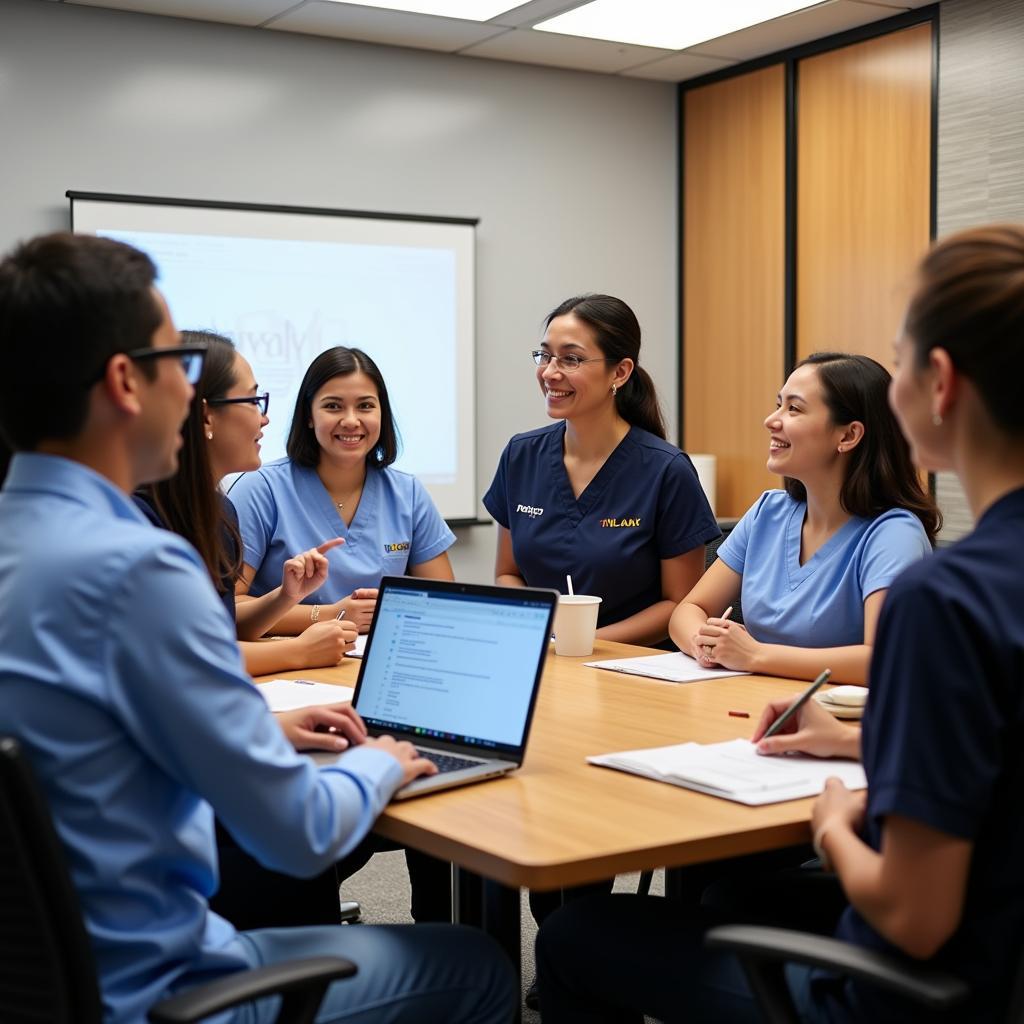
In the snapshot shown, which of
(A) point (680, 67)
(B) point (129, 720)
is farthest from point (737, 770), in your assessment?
(A) point (680, 67)

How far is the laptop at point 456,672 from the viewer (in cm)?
175

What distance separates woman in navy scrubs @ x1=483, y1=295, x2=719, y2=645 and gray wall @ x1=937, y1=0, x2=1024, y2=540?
2048mm

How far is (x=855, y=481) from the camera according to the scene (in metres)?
2.58

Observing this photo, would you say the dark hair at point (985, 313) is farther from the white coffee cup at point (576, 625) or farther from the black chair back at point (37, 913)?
the white coffee cup at point (576, 625)

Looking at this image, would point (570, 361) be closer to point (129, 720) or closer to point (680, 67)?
point (129, 720)

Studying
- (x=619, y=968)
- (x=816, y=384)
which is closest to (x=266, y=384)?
(x=816, y=384)

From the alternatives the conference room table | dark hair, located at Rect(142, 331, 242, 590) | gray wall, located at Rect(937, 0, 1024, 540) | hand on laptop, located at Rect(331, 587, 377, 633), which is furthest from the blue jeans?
gray wall, located at Rect(937, 0, 1024, 540)

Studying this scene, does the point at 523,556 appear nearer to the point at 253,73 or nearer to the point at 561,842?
the point at 561,842

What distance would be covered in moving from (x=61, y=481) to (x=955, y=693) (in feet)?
2.85

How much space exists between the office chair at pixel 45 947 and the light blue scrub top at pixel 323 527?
180cm

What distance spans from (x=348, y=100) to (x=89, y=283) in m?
4.66

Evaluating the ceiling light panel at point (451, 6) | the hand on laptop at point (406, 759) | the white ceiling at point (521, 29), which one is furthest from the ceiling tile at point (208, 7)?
the hand on laptop at point (406, 759)

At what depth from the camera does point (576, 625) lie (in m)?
2.69

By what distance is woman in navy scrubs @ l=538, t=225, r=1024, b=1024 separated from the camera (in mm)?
1203
